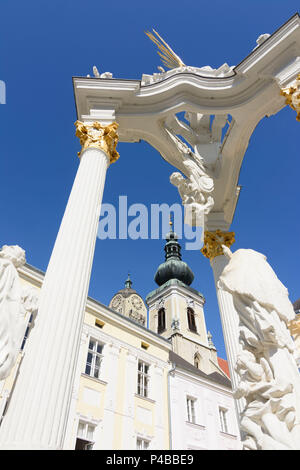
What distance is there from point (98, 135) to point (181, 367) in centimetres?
1779

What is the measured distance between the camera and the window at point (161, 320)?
154 ft

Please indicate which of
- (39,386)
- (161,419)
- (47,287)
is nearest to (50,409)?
(39,386)

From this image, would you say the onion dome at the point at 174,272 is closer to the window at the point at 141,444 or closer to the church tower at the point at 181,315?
the church tower at the point at 181,315

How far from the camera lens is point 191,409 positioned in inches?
778

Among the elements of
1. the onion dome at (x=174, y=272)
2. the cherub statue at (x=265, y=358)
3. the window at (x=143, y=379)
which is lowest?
the cherub statue at (x=265, y=358)

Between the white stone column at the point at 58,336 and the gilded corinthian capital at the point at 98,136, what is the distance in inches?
29.8

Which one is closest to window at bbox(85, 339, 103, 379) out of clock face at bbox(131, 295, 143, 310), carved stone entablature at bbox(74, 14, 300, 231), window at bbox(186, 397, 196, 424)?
window at bbox(186, 397, 196, 424)

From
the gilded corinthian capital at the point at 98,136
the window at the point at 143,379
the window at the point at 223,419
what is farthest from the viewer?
the window at the point at 223,419

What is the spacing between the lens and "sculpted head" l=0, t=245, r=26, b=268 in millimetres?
3783

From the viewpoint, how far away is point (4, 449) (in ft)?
9.65

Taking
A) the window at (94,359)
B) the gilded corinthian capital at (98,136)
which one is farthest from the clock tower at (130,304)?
the gilded corinthian capital at (98,136)

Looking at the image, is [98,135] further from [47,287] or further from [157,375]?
[157,375]

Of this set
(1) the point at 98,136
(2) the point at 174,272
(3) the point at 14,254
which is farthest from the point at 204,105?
(2) the point at 174,272
